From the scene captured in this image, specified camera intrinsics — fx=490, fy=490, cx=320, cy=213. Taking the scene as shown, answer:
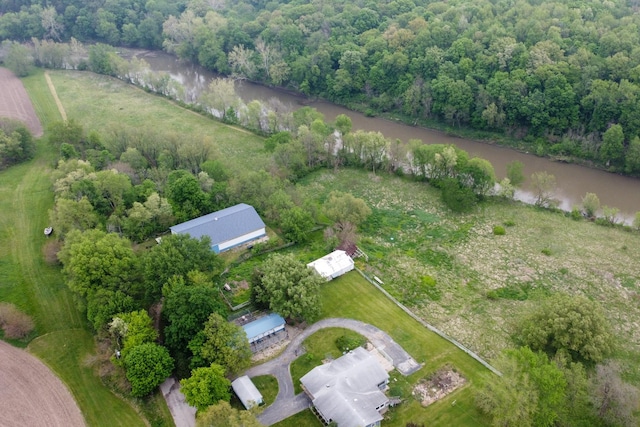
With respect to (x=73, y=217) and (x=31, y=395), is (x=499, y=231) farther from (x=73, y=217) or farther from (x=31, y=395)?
(x=31, y=395)

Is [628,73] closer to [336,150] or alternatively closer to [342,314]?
[336,150]

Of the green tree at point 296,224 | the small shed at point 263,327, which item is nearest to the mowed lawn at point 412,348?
the small shed at point 263,327

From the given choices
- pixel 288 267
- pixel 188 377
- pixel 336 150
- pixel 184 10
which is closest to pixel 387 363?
pixel 288 267

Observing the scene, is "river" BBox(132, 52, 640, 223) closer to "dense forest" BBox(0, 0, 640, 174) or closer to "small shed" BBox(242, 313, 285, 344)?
"dense forest" BBox(0, 0, 640, 174)

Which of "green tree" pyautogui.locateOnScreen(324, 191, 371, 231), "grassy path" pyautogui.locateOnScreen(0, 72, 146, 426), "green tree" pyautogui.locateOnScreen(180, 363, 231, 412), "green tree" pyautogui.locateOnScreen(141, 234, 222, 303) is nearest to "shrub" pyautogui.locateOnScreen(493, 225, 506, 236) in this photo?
"green tree" pyautogui.locateOnScreen(324, 191, 371, 231)

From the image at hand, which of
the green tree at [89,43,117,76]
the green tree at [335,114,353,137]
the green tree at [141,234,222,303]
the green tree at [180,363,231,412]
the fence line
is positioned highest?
the green tree at [89,43,117,76]
